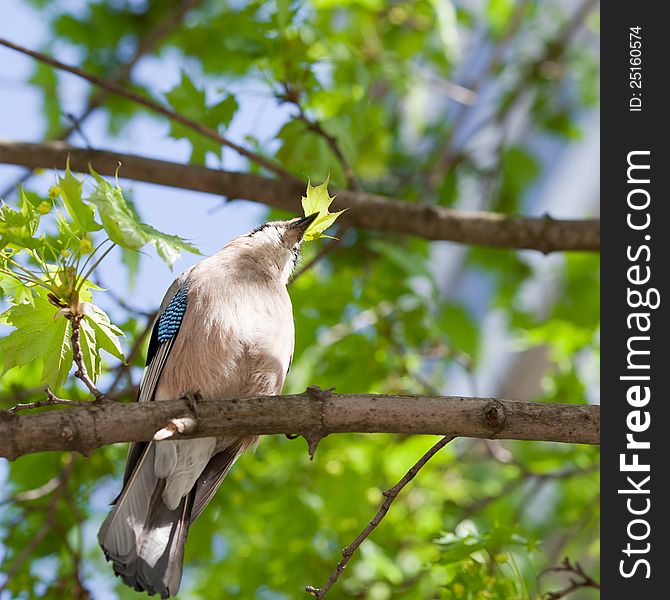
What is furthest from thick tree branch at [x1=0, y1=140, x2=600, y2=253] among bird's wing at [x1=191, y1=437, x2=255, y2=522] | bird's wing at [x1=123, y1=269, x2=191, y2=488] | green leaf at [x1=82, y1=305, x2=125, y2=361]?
green leaf at [x1=82, y1=305, x2=125, y2=361]

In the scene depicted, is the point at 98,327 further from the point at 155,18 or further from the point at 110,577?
the point at 155,18

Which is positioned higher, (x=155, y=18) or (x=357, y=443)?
(x=155, y=18)

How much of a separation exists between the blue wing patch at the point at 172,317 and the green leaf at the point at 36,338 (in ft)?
2.25

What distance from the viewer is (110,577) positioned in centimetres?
441

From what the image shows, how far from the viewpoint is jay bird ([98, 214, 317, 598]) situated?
2764mm

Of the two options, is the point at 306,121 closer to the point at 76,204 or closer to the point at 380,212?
the point at 380,212

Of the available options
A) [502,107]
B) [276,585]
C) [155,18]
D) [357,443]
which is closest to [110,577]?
[276,585]

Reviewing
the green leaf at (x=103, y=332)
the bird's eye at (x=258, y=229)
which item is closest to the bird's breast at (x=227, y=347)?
the bird's eye at (x=258, y=229)

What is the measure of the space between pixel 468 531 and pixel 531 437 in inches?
27.7

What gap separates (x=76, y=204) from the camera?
204 cm

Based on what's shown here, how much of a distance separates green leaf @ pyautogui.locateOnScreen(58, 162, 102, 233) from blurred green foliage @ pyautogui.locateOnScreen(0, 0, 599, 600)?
10 cm

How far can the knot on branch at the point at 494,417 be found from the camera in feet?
7.29

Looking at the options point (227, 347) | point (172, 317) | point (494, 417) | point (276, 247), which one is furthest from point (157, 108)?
point (494, 417)

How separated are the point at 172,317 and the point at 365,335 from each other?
5.21 ft
